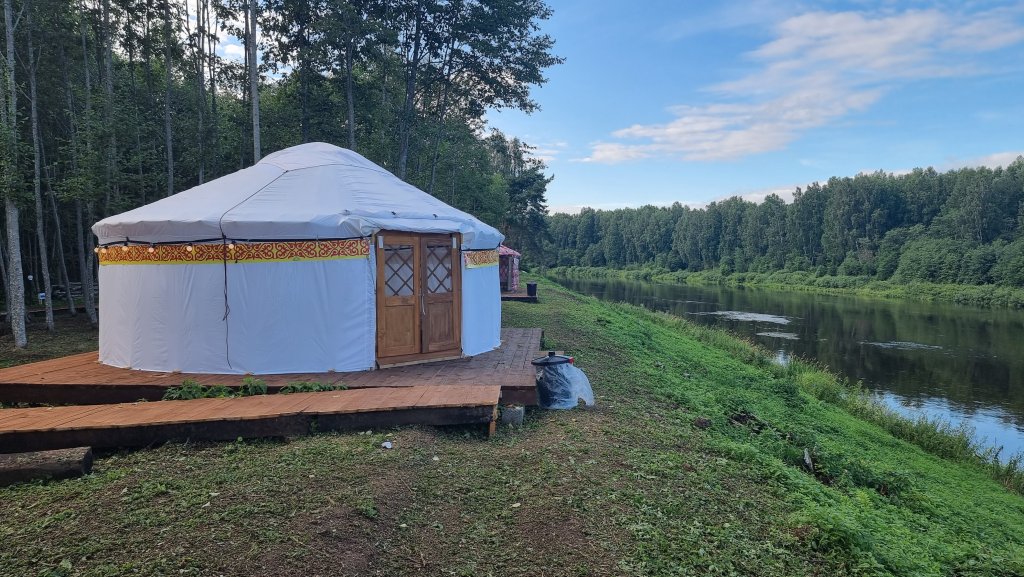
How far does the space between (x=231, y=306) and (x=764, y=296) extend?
1356 inches

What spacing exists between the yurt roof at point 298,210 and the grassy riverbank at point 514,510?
7.69ft

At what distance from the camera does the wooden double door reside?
5.89 meters

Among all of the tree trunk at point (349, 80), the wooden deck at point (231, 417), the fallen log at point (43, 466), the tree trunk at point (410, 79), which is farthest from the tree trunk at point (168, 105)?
the fallen log at point (43, 466)

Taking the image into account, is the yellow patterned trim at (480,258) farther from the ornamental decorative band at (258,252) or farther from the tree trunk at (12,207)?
the tree trunk at (12,207)

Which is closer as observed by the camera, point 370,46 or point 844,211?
point 370,46

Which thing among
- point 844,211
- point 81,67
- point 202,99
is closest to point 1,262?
point 81,67

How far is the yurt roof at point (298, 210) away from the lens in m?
5.42

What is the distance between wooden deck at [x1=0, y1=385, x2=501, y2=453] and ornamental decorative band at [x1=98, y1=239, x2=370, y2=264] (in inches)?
61.1

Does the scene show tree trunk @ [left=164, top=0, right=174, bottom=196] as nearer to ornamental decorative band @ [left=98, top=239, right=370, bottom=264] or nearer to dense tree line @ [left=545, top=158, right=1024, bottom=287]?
ornamental decorative band @ [left=98, top=239, right=370, bottom=264]

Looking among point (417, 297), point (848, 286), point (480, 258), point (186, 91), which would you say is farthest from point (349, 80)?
point (848, 286)

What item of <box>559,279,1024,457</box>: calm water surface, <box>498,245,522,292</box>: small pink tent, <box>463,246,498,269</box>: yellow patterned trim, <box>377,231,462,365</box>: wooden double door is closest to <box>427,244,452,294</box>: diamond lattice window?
<box>377,231,462,365</box>: wooden double door

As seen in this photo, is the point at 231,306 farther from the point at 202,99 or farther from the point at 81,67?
the point at 81,67

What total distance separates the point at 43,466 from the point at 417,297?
3.47 m

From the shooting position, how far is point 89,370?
5.62m
